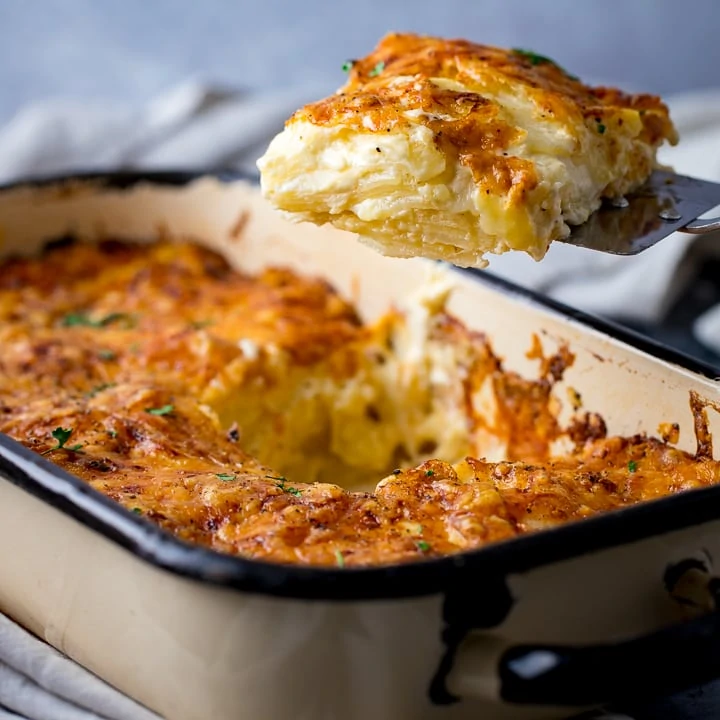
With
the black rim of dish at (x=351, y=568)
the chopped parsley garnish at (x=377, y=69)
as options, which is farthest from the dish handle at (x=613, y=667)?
the chopped parsley garnish at (x=377, y=69)

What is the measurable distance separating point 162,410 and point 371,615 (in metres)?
1.11

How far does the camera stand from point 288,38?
19.5 feet

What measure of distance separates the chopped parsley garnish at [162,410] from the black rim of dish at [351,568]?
652mm

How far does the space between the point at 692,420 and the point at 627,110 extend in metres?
0.69

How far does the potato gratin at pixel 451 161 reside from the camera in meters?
2.19

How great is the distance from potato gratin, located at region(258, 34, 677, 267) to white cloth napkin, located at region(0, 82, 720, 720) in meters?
1.57

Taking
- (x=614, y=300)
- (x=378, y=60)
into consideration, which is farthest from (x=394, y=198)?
(x=614, y=300)

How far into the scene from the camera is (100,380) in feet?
9.35

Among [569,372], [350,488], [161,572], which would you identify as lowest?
[161,572]

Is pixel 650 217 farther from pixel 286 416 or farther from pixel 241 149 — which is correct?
pixel 241 149

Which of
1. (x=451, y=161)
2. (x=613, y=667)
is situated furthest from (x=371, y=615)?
(x=451, y=161)

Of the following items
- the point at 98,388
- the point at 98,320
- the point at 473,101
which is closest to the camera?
the point at 473,101

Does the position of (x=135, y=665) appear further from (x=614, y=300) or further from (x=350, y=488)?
(x=614, y=300)

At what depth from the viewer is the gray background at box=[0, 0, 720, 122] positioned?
18.8 ft
